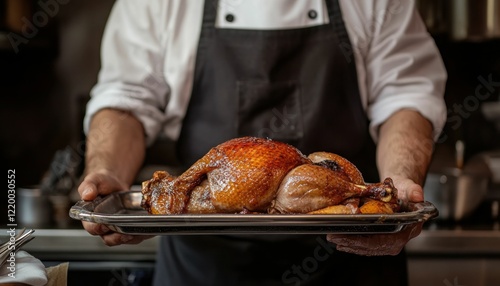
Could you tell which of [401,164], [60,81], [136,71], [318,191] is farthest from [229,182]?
[60,81]

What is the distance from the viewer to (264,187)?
1.44 metres

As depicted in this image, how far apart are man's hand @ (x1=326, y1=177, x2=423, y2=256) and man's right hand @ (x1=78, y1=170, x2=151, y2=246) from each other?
415mm

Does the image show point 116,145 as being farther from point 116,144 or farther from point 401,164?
point 401,164

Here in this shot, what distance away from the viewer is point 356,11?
7.40ft

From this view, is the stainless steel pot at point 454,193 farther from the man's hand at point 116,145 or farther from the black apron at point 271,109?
the man's hand at point 116,145

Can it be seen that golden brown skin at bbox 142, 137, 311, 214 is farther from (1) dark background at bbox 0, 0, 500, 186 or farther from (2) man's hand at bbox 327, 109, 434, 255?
(1) dark background at bbox 0, 0, 500, 186

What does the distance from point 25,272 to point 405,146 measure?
121cm

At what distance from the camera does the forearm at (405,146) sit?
1877mm

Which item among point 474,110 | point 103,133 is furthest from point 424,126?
point 474,110

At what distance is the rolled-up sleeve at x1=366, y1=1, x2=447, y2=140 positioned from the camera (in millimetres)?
2205

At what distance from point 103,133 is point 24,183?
7.34 feet

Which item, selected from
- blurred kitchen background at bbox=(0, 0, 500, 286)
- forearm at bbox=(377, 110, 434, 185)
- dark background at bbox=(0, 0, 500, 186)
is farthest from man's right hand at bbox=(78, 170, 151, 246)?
dark background at bbox=(0, 0, 500, 186)

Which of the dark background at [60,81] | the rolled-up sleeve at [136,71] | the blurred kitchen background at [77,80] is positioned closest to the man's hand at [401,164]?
the rolled-up sleeve at [136,71]

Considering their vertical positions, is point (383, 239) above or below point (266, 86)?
below
